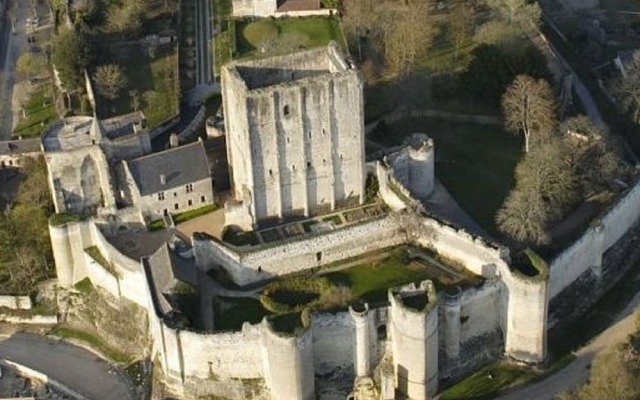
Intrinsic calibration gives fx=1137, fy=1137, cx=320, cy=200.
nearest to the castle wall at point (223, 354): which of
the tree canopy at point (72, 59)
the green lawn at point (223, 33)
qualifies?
the tree canopy at point (72, 59)

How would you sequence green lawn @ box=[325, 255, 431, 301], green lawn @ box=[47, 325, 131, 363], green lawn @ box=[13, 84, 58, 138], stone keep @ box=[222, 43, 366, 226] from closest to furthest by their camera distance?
green lawn @ box=[325, 255, 431, 301], stone keep @ box=[222, 43, 366, 226], green lawn @ box=[47, 325, 131, 363], green lawn @ box=[13, 84, 58, 138]

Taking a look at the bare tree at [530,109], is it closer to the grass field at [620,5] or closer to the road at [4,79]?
the grass field at [620,5]

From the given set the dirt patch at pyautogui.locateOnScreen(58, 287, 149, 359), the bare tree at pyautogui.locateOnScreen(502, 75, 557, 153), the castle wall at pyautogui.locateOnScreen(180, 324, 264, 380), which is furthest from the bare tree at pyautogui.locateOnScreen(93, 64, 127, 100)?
the castle wall at pyautogui.locateOnScreen(180, 324, 264, 380)

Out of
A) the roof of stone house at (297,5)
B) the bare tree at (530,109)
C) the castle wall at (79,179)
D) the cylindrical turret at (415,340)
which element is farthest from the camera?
the roof of stone house at (297,5)

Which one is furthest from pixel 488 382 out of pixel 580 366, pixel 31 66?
pixel 31 66

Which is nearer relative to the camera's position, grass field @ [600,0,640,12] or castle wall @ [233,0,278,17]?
castle wall @ [233,0,278,17]

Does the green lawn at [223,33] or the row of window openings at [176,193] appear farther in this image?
the green lawn at [223,33]

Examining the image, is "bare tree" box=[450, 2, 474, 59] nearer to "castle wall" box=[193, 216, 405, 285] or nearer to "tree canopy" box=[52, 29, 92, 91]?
"castle wall" box=[193, 216, 405, 285]

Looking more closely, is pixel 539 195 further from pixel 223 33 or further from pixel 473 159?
pixel 223 33
